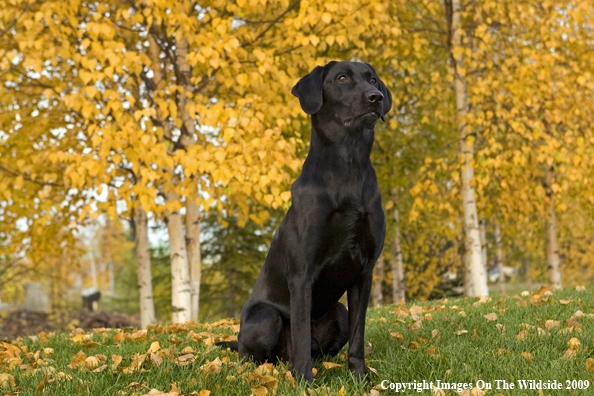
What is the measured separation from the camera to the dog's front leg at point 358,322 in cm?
306

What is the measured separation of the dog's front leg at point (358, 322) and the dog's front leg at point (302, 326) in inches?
12.4

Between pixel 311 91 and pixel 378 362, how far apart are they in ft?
6.08

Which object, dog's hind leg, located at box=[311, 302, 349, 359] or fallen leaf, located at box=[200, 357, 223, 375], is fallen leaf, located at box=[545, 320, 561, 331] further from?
fallen leaf, located at box=[200, 357, 223, 375]

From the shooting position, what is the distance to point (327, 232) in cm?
290

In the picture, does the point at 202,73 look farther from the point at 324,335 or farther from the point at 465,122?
the point at 324,335

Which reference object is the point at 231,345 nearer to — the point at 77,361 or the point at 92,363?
the point at 92,363

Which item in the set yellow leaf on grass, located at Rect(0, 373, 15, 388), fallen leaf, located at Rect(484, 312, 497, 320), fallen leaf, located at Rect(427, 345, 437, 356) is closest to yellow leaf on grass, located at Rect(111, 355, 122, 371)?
yellow leaf on grass, located at Rect(0, 373, 15, 388)

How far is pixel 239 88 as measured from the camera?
686 cm

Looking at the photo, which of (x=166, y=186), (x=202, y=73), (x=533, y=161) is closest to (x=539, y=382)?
(x=166, y=186)

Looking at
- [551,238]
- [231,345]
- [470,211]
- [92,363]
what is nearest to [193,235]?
[231,345]

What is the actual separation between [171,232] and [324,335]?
435 centimetres

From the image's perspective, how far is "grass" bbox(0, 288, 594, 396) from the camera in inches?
110

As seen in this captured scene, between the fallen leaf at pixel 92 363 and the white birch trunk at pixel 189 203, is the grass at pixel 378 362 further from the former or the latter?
the white birch trunk at pixel 189 203

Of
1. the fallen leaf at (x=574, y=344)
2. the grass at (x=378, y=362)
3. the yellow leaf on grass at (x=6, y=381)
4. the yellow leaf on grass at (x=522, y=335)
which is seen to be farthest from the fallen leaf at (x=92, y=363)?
the fallen leaf at (x=574, y=344)
